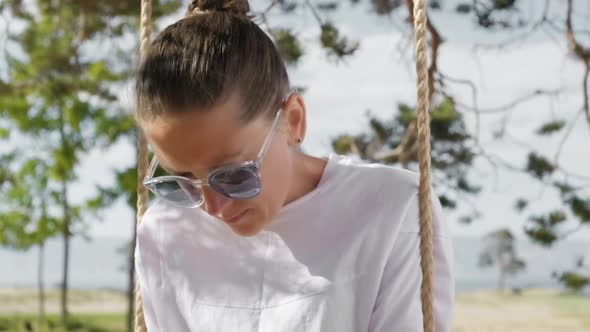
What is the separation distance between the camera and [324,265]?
3.26 ft

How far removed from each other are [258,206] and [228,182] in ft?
0.22

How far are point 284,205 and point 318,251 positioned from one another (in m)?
0.08

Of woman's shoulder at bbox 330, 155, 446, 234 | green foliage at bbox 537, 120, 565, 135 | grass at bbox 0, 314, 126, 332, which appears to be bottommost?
grass at bbox 0, 314, 126, 332

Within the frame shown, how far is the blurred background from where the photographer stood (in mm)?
3340

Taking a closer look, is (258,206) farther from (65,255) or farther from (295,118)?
(65,255)

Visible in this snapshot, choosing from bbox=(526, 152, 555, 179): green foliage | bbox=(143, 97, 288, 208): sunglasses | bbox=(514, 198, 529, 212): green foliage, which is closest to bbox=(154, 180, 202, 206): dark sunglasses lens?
bbox=(143, 97, 288, 208): sunglasses

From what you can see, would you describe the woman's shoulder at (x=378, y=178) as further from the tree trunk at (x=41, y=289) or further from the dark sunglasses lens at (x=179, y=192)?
the tree trunk at (x=41, y=289)

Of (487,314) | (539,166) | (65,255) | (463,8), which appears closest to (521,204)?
(539,166)

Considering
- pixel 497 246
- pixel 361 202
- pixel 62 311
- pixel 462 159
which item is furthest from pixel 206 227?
pixel 62 311

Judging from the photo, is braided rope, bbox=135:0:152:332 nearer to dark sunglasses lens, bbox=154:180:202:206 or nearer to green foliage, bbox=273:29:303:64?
dark sunglasses lens, bbox=154:180:202:206

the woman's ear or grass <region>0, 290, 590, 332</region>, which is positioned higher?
the woman's ear

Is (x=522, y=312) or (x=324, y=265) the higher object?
(x=324, y=265)

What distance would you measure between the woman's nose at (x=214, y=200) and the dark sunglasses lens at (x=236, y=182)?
1 centimetres

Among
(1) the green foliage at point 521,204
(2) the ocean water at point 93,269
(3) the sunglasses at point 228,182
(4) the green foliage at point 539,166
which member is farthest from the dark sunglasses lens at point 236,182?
(2) the ocean water at point 93,269
